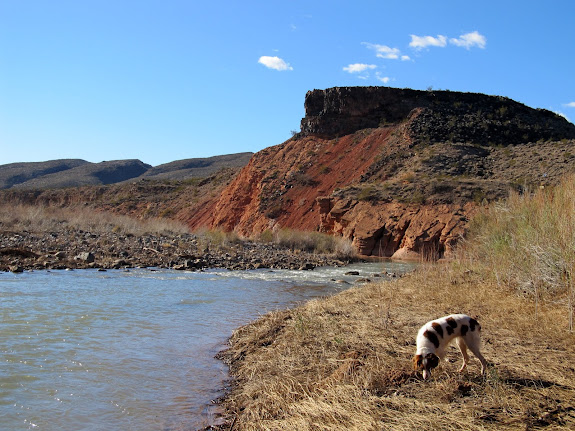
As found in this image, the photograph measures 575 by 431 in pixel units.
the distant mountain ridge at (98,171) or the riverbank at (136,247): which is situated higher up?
the distant mountain ridge at (98,171)

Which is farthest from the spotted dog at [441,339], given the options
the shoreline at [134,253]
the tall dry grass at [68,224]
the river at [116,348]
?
the tall dry grass at [68,224]

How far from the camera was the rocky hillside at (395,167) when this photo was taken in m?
31.7

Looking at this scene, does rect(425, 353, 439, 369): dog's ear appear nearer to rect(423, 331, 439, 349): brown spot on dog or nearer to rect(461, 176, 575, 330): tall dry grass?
rect(423, 331, 439, 349): brown spot on dog

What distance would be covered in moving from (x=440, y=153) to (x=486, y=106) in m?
13.7

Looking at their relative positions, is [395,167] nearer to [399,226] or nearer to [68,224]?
[399,226]

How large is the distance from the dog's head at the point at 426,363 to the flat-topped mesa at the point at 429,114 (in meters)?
42.4

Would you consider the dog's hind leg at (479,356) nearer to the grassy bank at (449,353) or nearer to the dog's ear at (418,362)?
the grassy bank at (449,353)

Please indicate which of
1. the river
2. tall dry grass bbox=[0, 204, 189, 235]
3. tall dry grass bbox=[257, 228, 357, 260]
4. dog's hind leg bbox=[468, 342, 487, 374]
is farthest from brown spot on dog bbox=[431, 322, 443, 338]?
tall dry grass bbox=[0, 204, 189, 235]

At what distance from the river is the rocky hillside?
17.8 m

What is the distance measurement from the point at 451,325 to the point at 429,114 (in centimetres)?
4564

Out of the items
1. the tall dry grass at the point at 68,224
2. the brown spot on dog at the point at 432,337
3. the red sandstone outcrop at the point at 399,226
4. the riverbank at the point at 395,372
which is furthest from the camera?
the red sandstone outcrop at the point at 399,226

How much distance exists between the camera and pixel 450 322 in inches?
204

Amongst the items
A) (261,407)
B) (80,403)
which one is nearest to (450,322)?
(261,407)

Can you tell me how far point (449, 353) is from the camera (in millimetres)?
6070
